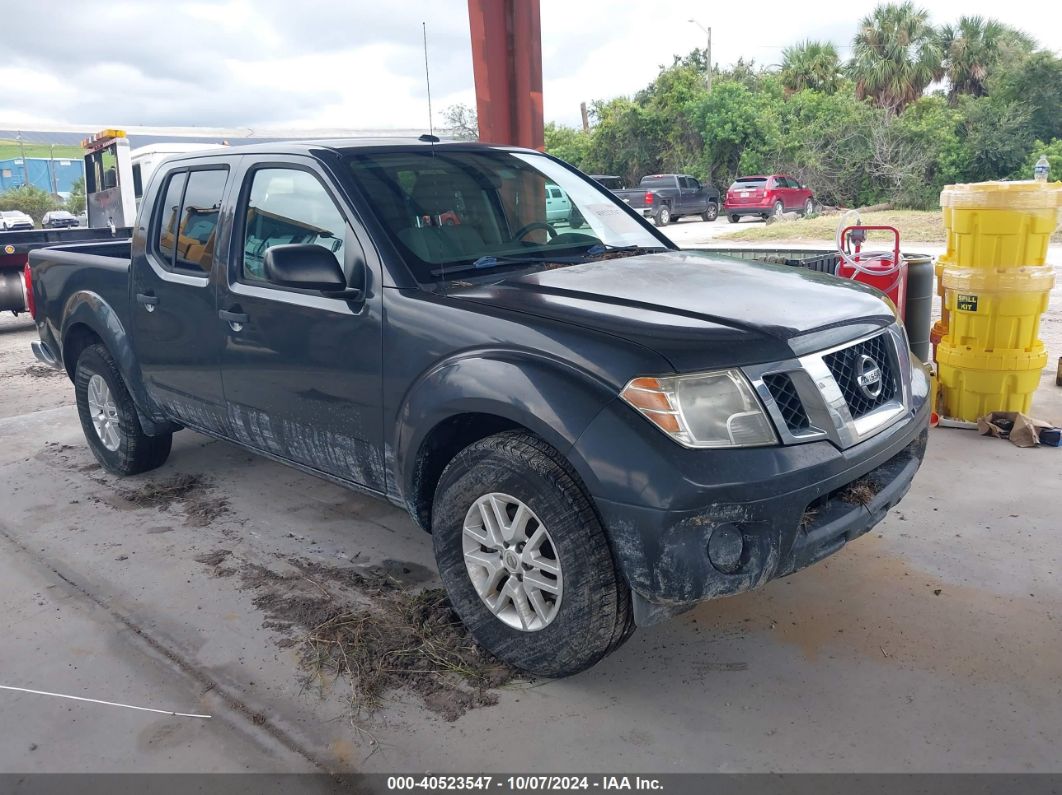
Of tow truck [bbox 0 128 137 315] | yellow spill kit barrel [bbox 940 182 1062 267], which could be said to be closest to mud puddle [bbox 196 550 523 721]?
yellow spill kit barrel [bbox 940 182 1062 267]

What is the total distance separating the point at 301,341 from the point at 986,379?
4238mm

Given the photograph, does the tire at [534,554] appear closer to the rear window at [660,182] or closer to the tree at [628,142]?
the rear window at [660,182]

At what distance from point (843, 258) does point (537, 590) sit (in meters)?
3.86

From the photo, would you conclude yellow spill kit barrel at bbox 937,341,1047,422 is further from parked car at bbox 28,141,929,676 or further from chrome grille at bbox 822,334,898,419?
chrome grille at bbox 822,334,898,419

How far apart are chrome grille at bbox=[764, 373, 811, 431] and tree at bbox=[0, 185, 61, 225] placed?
45503mm

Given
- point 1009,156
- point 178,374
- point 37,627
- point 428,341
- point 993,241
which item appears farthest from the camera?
point 1009,156

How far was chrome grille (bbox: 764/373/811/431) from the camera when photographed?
2.71 m

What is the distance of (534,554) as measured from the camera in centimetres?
289

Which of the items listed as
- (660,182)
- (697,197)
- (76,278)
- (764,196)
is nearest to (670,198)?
(660,182)

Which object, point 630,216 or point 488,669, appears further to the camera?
point 630,216

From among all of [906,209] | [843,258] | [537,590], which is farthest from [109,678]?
[906,209]

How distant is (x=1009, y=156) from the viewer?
1043 inches

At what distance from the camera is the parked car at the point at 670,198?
26.7 metres

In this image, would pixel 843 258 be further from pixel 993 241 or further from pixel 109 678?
pixel 109 678
